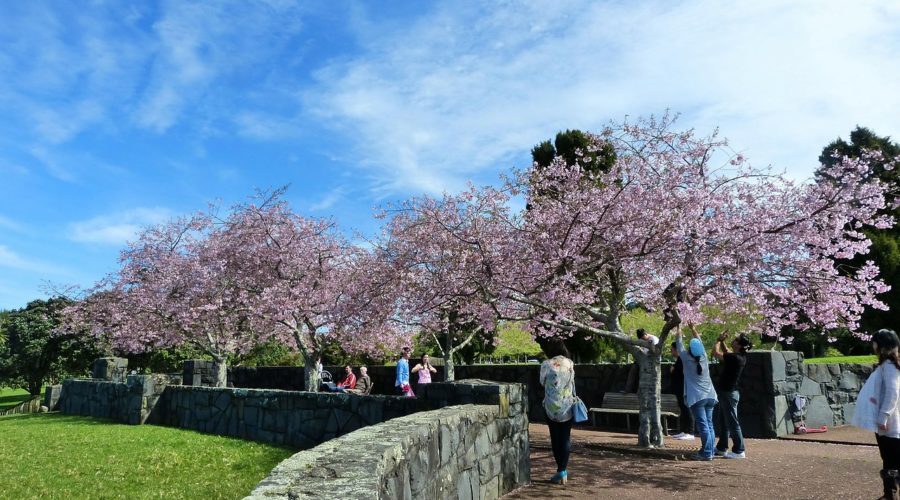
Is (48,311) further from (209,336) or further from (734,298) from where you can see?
(734,298)

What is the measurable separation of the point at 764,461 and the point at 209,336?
16354 mm

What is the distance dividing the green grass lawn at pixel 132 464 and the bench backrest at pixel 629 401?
271 inches

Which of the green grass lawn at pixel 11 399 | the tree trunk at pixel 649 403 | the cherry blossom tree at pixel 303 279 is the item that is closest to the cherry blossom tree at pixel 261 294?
the cherry blossom tree at pixel 303 279

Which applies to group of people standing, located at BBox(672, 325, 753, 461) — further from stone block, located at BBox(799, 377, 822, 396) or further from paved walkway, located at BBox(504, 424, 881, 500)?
stone block, located at BBox(799, 377, 822, 396)

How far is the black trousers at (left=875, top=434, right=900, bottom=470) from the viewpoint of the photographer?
576 cm

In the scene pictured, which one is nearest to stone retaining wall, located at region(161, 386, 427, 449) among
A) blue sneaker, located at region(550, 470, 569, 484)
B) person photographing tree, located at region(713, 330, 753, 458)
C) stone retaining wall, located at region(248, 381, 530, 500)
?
stone retaining wall, located at region(248, 381, 530, 500)

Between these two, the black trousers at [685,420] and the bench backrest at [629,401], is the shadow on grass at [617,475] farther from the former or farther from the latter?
the bench backrest at [629,401]

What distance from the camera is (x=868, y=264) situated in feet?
32.5

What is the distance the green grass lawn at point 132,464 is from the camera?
6.94m

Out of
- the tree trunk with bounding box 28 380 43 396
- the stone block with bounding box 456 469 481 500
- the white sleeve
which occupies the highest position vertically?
the white sleeve

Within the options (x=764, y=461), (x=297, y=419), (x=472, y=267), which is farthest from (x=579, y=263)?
(x=297, y=419)

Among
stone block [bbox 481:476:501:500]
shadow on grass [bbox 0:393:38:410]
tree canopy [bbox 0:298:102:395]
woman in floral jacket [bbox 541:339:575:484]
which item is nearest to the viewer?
stone block [bbox 481:476:501:500]

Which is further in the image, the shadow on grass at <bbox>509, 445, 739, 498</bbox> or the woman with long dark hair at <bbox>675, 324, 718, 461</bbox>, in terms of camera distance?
the woman with long dark hair at <bbox>675, 324, 718, 461</bbox>

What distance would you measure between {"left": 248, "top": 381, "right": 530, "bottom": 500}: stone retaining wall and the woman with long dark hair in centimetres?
281
